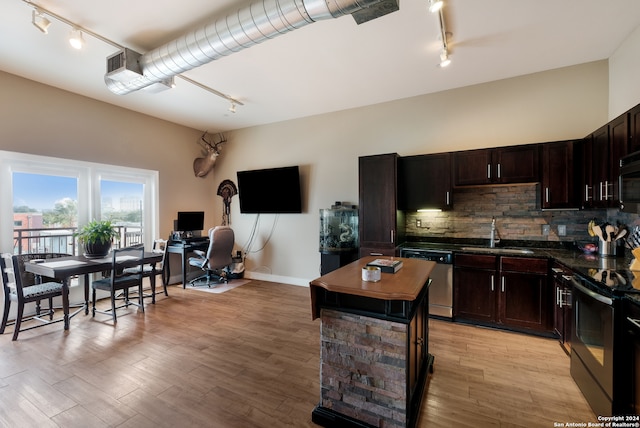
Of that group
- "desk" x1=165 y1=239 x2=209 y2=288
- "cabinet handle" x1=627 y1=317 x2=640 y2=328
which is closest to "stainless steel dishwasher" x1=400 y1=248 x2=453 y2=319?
"cabinet handle" x1=627 y1=317 x2=640 y2=328

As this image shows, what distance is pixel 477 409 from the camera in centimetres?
202

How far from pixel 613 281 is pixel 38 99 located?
6.53 meters

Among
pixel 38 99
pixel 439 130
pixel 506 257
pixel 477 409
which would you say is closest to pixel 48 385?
pixel 477 409

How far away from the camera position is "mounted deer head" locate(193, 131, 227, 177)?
6.02m

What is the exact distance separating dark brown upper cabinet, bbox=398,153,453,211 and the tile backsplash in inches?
13.7

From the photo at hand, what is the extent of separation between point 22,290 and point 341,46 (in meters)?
4.52

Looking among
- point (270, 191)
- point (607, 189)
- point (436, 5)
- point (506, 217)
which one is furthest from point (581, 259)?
point (270, 191)

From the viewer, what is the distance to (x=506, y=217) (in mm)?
3750

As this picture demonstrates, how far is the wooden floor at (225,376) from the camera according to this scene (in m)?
1.95

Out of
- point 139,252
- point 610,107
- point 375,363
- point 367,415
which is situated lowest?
point 367,415

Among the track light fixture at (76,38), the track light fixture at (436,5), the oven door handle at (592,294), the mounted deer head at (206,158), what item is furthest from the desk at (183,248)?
the oven door handle at (592,294)

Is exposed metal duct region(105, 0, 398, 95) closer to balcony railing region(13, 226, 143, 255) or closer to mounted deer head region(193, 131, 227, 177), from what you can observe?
balcony railing region(13, 226, 143, 255)

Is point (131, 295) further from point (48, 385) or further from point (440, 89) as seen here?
point (440, 89)

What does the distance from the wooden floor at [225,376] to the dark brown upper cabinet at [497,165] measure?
189 cm
